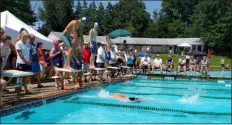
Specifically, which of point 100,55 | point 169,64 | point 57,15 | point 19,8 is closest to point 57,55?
point 100,55

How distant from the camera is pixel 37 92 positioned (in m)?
8.93

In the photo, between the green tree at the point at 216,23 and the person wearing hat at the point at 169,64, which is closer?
the person wearing hat at the point at 169,64

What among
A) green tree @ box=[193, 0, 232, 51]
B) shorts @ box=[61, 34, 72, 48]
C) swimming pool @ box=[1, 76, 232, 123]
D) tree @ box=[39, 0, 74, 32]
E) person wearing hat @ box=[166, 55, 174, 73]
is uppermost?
tree @ box=[39, 0, 74, 32]

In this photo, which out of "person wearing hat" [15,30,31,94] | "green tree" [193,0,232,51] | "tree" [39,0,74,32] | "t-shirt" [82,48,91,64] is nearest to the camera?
"person wearing hat" [15,30,31,94]

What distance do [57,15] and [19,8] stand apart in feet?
87.0

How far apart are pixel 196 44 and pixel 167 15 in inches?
1058

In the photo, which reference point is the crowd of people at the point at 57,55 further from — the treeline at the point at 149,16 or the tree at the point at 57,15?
the tree at the point at 57,15

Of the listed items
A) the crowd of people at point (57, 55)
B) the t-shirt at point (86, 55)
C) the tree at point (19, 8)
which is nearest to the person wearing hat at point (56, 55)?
the crowd of people at point (57, 55)

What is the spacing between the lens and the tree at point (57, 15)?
265 ft

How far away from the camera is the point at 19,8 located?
54.7 m

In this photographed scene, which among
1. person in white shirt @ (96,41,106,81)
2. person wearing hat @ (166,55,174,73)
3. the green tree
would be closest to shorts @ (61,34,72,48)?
person in white shirt @ (96,41,106,81)

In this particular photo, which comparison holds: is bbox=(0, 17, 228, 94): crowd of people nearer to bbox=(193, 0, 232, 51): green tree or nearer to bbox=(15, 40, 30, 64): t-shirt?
bbox=(15, 40, 30, 64): t-shirt

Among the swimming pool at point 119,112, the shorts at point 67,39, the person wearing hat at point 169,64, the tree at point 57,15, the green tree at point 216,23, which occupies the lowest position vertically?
the swimming pool at point 119,112

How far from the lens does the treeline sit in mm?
51812
